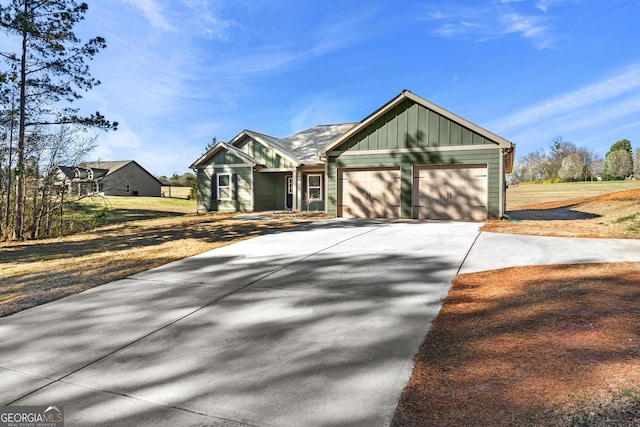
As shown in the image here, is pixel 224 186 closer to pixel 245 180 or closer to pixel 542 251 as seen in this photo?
pixel 245 180

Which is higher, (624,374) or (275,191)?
(275,191)

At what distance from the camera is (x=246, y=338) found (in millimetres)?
3723

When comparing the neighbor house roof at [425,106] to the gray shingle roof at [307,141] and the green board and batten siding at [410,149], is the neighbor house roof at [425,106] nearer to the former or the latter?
the green board and batten siding at [410,149]

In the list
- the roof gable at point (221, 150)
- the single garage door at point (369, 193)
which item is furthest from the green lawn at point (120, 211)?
the single garage door at point (369, 193)

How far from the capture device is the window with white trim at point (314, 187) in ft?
65.6

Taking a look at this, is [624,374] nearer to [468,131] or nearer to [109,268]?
[109,268]

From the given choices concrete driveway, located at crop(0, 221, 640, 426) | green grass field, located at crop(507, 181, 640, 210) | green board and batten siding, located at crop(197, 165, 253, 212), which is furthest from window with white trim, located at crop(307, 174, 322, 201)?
green grass field, located at crop(507, 181, 640, 210)

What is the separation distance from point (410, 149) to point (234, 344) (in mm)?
11626

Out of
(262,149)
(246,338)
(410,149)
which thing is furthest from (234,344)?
(262,149)

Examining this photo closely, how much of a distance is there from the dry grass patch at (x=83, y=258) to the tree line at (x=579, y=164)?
59112mm

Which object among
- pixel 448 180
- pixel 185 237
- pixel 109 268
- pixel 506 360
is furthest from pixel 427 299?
pixel 448 180

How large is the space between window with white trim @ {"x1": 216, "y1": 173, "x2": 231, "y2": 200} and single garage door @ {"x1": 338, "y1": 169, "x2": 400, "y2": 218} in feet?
28.2

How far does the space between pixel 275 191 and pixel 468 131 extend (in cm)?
1221

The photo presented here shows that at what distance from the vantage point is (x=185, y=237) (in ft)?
36.3
